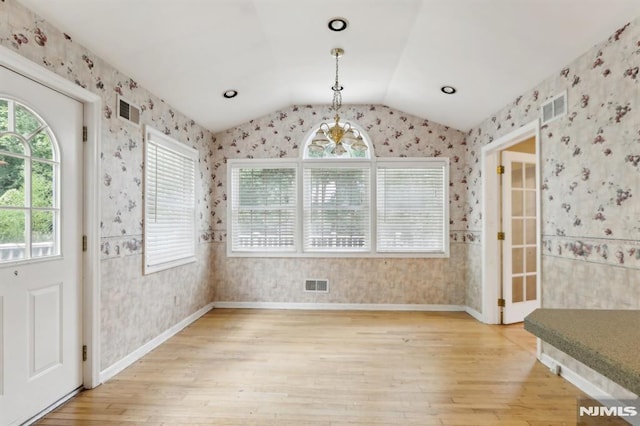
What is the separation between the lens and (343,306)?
4.96m

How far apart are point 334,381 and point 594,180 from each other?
249 centimetres

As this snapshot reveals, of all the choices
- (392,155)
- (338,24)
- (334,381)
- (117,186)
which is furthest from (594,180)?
(117,186)

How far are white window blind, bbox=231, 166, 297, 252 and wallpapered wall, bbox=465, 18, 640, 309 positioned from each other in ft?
10.3

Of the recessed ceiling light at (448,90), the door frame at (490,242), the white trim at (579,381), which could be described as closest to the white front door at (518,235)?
the door frame at (490,242)

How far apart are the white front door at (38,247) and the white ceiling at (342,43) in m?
0.66

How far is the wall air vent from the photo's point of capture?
4.99 metres

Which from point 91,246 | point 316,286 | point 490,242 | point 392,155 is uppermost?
point 392,155

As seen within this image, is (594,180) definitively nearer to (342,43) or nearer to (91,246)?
(342,43)

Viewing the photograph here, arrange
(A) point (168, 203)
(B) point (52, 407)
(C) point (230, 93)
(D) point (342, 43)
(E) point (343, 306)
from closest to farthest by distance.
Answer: (B) point (52, 407)
(D) point (342, 43)
(A) point (168, 203)
(C) point (230, 93)
(E) point (343, 306)

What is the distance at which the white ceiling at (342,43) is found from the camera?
242 centimetres

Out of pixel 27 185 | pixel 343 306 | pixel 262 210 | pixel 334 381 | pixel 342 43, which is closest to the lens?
pixel 27 185

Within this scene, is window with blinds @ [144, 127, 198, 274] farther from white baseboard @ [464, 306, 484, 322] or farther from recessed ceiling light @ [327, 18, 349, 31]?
white baseboard @ [464, 306, 484, 322]

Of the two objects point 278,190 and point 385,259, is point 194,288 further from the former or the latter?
point 385,259

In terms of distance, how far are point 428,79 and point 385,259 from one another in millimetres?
2432
